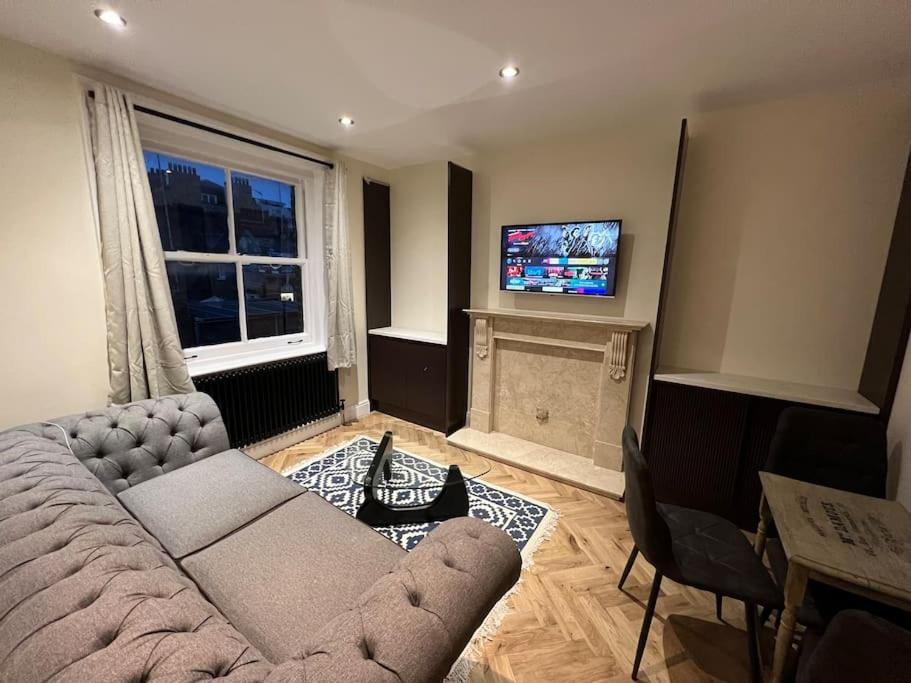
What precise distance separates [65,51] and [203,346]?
176 centimetres

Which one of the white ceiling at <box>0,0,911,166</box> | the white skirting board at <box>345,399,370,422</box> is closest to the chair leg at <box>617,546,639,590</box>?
the white ceiling at <box>0,0,911,166</box>

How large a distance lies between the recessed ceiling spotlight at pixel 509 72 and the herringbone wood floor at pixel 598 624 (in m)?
2.57

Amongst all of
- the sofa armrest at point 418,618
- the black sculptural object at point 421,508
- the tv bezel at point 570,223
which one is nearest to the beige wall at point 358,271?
the tv bezel at point 570,223

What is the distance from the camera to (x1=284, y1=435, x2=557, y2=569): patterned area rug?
7.16 feet

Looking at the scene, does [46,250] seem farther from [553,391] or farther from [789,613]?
[789,613]

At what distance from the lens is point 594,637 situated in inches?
62.5

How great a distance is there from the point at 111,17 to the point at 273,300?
1.93 m

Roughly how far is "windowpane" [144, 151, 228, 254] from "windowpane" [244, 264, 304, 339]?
0.32 m

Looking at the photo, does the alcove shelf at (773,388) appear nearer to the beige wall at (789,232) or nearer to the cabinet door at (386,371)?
the beige wall at (789,232)

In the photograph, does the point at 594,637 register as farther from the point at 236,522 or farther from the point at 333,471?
the point at 333,471

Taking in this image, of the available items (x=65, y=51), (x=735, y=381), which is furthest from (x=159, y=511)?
(x=735, y=381)

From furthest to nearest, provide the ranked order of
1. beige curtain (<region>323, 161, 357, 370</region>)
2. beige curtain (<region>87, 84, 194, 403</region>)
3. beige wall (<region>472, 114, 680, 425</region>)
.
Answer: beige curtain (<region>323, 161, 357, 370</region>) < beige wall (<region>472, 114, 680, 425</region>) < beige curtain (<region>87, 84, 194, 403</region>)

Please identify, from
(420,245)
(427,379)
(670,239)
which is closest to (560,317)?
(670,239)

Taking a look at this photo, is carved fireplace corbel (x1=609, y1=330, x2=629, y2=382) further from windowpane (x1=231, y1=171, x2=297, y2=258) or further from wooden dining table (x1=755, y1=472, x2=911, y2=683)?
windowpane (x1=231, y1=171, x2=297, y2=258)
